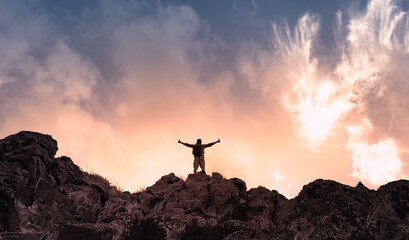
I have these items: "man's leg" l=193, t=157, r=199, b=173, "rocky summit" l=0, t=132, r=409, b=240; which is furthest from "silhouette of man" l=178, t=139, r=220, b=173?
"rocky summit" l=0, t=132, r=409, b=240

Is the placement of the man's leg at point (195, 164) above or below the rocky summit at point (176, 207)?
above

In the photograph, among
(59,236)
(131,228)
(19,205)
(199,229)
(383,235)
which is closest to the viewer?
(383,235)

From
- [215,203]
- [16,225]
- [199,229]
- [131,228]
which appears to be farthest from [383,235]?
[16,225]

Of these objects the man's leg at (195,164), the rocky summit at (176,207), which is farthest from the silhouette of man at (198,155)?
the rocky summit at (176,207)

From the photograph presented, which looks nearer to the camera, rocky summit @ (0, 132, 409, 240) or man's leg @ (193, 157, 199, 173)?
rocky summit @ (0, 132, 409, 240)

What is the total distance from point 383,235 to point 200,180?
1932 cm

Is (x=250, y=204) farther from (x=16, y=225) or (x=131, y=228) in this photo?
(x=16, y=225)

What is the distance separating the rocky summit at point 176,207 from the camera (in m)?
10.1

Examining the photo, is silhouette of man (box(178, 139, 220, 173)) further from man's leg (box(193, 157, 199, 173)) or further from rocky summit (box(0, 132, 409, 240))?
rocky summit (box(0, 132, 409, 240))

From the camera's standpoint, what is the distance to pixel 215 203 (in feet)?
79.3

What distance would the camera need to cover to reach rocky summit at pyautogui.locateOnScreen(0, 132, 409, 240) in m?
10.1

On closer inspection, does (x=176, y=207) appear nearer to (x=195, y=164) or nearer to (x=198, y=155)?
(x=195, y=164)

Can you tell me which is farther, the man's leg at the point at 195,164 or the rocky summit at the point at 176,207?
the man's leg at the point at 195,164

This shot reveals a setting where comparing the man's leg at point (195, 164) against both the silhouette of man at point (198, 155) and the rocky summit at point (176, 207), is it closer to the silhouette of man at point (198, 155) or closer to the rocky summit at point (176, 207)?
the silhouette of man at point (198, 155)
